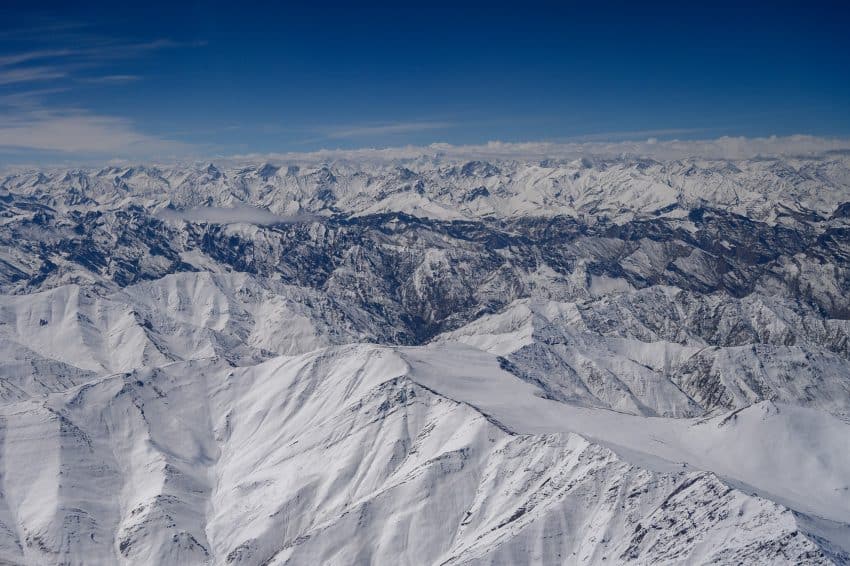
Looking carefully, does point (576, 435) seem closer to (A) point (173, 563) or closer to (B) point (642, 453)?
(B) point (642, 453)

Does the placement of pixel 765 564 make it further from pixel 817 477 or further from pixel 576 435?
pixel 817 477

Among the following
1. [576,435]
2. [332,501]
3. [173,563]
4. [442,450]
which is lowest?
[173,563]

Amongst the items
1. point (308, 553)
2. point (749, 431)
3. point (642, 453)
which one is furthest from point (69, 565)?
point (749, 431)

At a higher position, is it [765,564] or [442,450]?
[765,564]

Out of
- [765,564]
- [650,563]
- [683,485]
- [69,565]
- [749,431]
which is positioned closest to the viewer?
[765,564]

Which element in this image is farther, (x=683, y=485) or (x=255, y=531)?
(x=255, y=531)

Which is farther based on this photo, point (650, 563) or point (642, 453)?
point (642, 453)

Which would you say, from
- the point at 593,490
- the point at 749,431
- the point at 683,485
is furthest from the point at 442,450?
the point at 749,431

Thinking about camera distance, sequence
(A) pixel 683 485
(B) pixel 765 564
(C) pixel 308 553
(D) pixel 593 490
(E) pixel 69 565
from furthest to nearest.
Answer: (E) pixel 69 565, (C) pixel 308 553, (D) pixel 593 490, (A) pixel 683 485, (B) pixel 765 564

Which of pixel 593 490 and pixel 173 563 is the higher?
pixel 593 490
